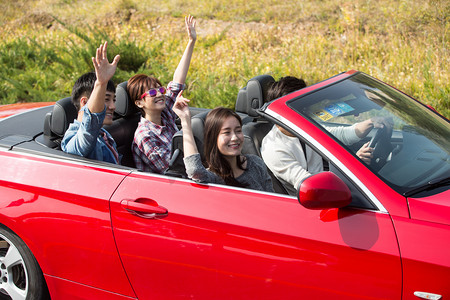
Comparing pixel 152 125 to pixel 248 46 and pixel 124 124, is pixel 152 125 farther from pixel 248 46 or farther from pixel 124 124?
pixel 248 46

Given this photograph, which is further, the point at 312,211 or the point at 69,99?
the point at 69,99

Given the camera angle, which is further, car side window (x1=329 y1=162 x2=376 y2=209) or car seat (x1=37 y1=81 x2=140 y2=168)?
car seat (x1=37 y1=81 x2=140 y2=168)

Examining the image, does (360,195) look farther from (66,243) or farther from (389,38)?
(389,38)

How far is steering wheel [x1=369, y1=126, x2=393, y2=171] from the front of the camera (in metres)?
2.50

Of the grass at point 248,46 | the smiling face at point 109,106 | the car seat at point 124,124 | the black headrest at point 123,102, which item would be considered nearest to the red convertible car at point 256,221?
the smiling face at point 109,106

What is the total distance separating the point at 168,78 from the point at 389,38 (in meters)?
3.43

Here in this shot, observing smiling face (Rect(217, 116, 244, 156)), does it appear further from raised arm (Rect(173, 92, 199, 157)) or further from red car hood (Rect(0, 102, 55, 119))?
red car hood (Rect(0, 102, 55, 119))

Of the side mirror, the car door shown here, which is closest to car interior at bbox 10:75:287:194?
the car door

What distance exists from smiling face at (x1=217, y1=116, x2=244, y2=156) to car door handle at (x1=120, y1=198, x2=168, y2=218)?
1.77ft

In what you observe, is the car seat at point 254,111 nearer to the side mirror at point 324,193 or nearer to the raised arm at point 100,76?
the raised arm at point 100,76

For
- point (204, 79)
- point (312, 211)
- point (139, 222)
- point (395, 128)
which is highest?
point (395, 128)

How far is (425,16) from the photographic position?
8281 millimetres

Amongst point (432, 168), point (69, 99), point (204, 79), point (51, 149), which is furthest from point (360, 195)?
point (204, 79)

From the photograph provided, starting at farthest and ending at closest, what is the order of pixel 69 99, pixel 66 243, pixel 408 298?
pixel 69 99 < pixel 66 243 < pixel 408 298
